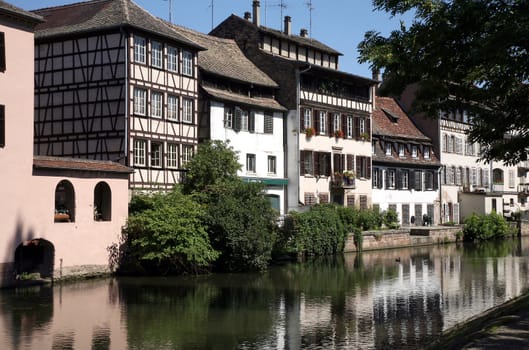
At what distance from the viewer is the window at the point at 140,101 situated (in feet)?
113

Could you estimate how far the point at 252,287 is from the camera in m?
27.9

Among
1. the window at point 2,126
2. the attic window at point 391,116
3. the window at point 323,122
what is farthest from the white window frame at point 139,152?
the attic window at point 391,116

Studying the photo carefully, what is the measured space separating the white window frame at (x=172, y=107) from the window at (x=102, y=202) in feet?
18.8

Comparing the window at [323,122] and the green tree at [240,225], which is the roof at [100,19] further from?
the window at [323,122]

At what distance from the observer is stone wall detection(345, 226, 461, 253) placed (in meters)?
44.5

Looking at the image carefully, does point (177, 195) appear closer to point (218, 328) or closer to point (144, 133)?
point (144, 133)

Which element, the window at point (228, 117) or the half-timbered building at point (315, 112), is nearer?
the window at point (228, 117)

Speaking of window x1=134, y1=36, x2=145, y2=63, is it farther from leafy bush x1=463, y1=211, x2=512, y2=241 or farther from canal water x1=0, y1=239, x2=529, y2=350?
leafy bush x1=463, y1=211, x2=512, y2=241

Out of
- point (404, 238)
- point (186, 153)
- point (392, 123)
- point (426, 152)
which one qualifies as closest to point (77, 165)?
point (186, 153)

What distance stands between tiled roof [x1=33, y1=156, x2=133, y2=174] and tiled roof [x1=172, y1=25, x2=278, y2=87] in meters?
9.76

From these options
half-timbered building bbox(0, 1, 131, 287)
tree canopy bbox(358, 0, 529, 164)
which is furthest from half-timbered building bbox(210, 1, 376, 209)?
tree canopy bbox(358, 0, 529, 164)

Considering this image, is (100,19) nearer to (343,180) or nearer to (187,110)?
(187,110)

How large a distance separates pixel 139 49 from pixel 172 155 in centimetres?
530

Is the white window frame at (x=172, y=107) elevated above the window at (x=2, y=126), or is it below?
above
